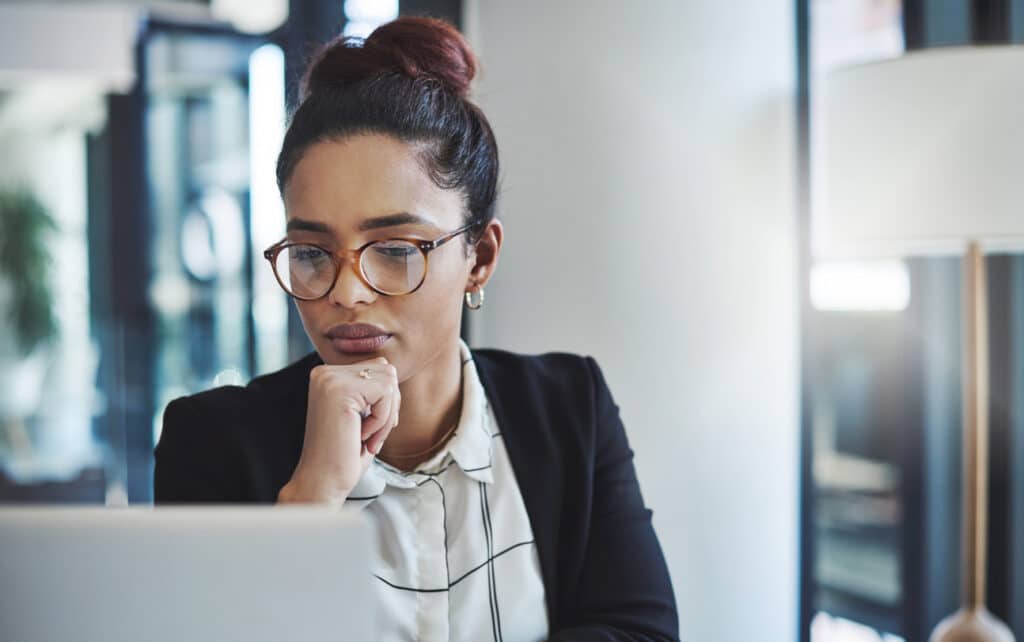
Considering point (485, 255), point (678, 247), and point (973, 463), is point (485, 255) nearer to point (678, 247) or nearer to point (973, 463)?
point (678, 247)

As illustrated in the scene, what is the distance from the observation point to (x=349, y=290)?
3.92ft

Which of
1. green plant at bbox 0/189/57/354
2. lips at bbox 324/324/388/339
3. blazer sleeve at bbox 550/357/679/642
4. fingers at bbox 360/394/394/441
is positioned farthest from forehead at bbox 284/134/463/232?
green plant at bbox 0/189/57/354

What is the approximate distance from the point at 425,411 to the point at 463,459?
111 mm

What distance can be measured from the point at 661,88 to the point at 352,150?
1.04 metres

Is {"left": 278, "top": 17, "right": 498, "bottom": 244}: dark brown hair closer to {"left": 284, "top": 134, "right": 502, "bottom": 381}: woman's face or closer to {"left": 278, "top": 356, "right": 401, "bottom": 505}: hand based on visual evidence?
{"left": 284, "top": 134, "right": 502, "bottom": 381}: woman's face

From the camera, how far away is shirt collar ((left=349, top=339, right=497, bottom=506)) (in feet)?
4.07

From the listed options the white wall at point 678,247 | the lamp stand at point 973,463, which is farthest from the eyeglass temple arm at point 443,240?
the lamp stand at point 973,463

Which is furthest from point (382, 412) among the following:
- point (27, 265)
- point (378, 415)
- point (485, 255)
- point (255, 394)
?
point (27, 265)

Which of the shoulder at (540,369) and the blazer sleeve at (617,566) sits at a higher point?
the shoulder at (540,369)

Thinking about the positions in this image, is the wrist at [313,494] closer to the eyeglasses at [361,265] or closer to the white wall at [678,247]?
the eyeglasses at [361,265]

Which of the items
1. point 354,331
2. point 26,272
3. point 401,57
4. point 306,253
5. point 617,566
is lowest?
point 617,566

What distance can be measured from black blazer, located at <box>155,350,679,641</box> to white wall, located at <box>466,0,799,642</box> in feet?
1.79

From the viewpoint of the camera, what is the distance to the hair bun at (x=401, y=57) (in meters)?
1.36

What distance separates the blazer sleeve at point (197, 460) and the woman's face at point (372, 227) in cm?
18
